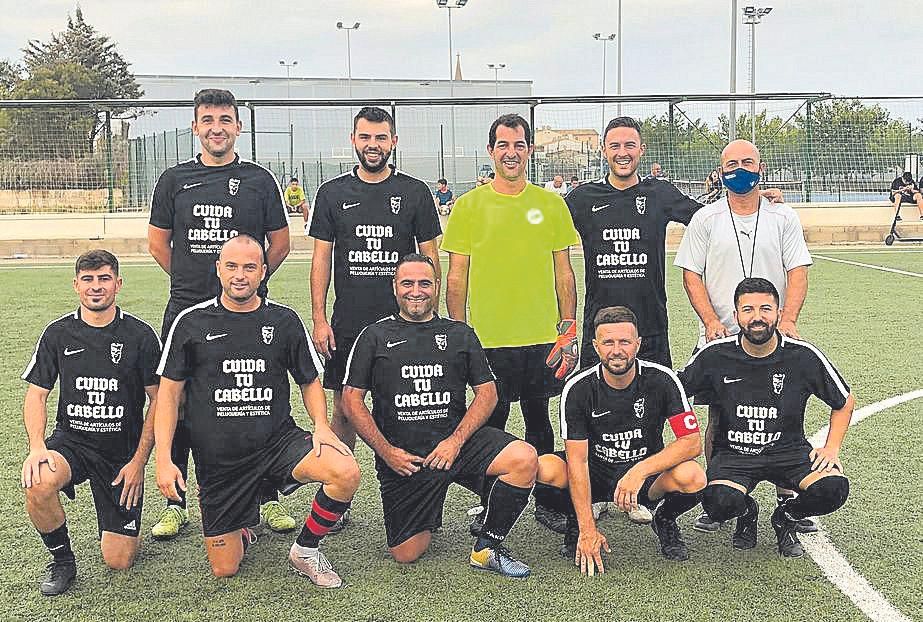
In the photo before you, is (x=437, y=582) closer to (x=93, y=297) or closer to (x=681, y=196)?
(x=93, y=297)

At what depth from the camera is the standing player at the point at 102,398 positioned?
431cm

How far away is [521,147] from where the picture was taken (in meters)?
4.85

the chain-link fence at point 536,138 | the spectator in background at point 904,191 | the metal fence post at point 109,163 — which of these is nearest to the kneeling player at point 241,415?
the chain-link fence at point 536,138

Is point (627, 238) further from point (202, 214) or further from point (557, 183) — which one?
point (557, 183)

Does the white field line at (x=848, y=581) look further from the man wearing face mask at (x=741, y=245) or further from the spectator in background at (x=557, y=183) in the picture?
the spectator in background at (x=557, y=183)

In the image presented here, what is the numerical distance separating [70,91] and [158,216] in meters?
52.6

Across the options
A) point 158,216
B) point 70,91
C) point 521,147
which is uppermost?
point 70,91

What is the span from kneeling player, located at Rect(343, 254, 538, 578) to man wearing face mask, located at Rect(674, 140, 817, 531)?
3.88 feet

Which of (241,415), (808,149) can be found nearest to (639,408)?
(241,415)

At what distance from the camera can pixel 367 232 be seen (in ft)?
16.1

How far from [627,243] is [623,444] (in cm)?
110

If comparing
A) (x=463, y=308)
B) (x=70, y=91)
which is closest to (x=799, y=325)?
(x=463, y=308)

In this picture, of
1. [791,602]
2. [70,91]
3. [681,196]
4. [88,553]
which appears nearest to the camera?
[791,602]

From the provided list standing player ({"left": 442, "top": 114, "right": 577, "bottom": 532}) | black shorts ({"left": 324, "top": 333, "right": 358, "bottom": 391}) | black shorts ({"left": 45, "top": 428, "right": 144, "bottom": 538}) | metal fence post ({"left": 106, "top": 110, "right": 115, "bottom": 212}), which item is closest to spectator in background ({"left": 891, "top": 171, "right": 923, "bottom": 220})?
metal fence post ({"left": 106, "top": 110, "right": 115, "bottom": 212})
